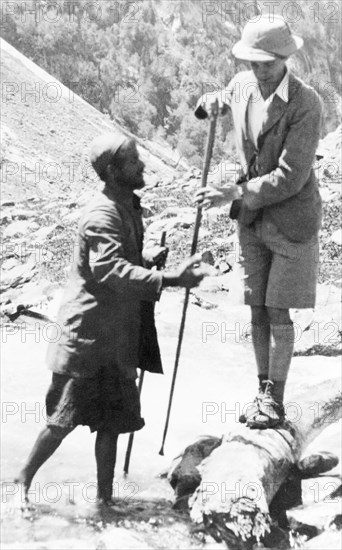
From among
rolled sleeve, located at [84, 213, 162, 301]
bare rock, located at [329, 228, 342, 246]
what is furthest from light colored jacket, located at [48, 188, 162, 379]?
bare rock, located at [329, 228, 342, 246]

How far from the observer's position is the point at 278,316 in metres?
4.06

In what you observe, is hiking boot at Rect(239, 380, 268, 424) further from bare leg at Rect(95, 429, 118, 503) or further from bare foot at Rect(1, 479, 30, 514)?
bare foot at Rect(1, 479, 30, 514)

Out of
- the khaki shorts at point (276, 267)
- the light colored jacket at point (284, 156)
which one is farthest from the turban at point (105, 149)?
the khaki shorts at point (276, 267)

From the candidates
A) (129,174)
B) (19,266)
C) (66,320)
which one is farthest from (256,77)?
(19,266)

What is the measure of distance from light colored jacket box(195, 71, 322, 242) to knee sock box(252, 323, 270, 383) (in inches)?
20.4

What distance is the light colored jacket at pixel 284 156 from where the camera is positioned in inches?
148

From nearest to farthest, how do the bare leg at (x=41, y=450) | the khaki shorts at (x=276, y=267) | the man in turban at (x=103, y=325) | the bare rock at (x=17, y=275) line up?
the man in turban at (x=103, y=325)
the bare leg at (x=41, y=450)
the khaki shorts at (x=276, y=267)
the bare rock at (x=17, y=275)

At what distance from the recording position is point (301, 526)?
3670mm

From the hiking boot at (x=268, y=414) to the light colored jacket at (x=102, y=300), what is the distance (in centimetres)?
72

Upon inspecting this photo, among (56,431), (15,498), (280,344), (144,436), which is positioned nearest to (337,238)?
(144,436)

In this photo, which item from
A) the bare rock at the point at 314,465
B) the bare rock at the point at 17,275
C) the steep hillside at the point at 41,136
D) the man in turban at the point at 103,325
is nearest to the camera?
the man in turban at the point at 103,325

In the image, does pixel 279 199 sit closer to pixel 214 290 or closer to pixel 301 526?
pixel 301 526

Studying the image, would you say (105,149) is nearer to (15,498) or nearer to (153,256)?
(153,256)

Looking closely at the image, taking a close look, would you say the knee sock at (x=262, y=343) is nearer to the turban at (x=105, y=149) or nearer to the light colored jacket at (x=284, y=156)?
the light colored jacket at (x=284, y=156)
